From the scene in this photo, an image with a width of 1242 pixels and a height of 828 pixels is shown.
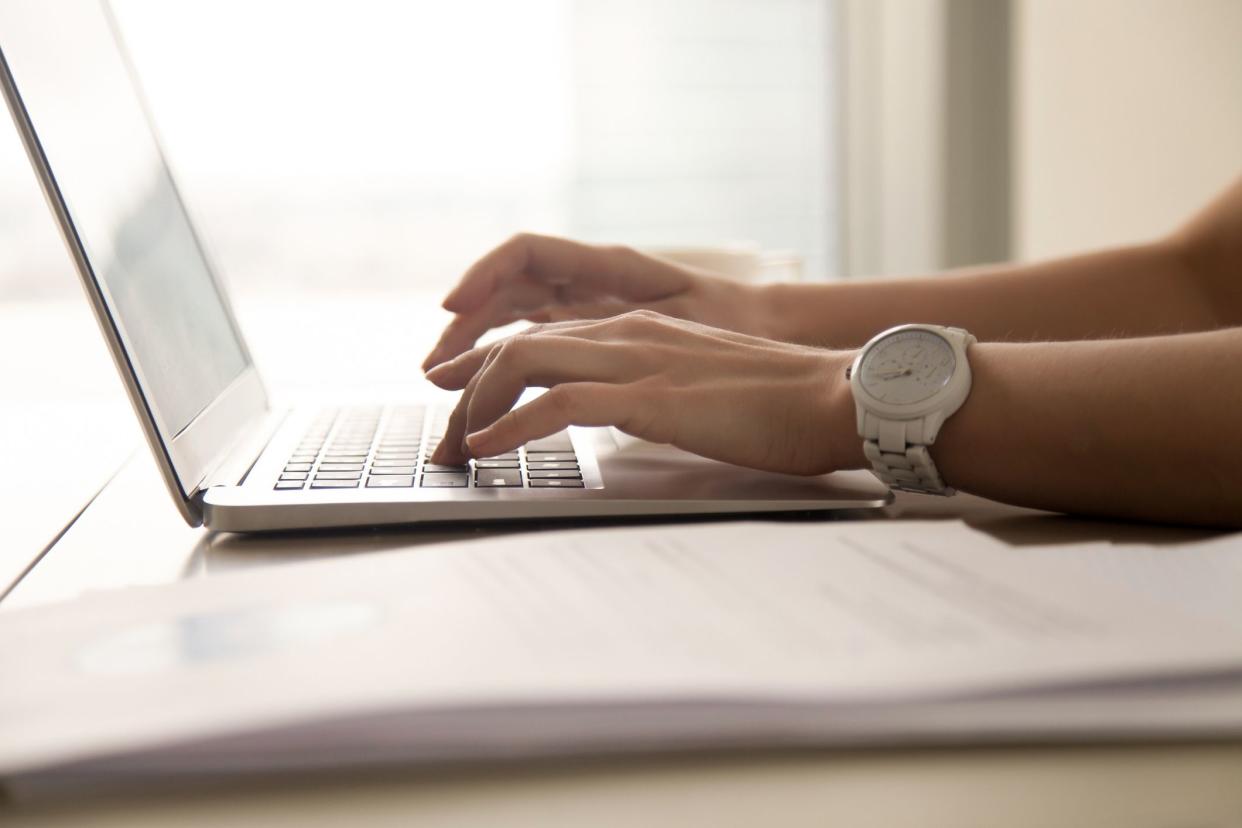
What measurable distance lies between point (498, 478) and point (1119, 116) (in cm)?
146

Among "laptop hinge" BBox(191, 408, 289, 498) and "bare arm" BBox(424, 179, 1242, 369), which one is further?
"bare arm" BBox(424, 179, 1242, 369)

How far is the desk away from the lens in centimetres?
23

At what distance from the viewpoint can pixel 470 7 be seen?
7.34 feet

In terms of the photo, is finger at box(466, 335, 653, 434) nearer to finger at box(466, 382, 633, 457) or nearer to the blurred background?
finger at box(466, 382, 633, 457)

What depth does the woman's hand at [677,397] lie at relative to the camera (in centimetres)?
50

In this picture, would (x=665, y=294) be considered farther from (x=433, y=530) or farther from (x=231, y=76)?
(x=231, y=76)

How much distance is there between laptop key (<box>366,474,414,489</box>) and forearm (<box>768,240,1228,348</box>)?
1.18 ft

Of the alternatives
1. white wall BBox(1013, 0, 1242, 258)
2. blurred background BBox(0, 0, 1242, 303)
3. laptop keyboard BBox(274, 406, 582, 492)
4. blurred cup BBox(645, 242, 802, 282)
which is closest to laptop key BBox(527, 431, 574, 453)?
laptop keyboard BBox(274, 406, 582, 492)

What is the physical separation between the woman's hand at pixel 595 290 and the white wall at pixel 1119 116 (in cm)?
92

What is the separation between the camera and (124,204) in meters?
0.64

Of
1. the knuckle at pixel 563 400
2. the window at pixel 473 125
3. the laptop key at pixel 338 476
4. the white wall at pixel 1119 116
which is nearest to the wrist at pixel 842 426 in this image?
the knuckle at pixel 563 400

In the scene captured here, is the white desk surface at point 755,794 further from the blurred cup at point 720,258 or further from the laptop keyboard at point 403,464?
the blurred cup at point 720,258

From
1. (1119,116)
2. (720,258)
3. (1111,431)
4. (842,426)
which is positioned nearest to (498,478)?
(842,426)

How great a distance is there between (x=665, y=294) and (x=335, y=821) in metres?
0.61
